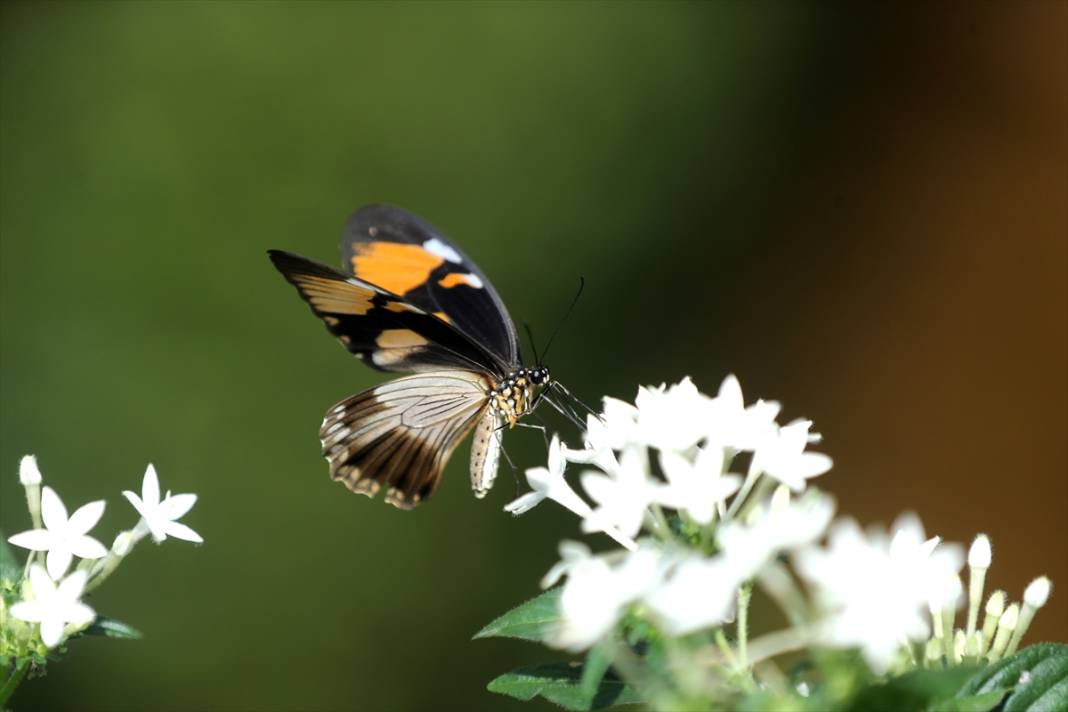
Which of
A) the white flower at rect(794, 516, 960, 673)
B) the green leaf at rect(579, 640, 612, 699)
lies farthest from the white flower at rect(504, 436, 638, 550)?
the white flower at rect(794, 516, 960, 673)

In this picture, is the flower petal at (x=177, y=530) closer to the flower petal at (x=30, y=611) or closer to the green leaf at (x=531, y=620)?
the flower petal at (x=30, y=611)

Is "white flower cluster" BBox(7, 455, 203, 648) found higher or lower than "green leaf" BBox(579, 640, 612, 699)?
higher

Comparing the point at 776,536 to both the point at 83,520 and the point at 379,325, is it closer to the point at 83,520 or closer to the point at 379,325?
the point at 83,520

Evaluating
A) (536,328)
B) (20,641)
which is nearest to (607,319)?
(536,328)

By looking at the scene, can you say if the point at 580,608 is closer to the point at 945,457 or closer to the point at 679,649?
the point at 679,649

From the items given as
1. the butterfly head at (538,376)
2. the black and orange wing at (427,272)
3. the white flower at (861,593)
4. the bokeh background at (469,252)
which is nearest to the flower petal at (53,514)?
the white flower at (861,593)

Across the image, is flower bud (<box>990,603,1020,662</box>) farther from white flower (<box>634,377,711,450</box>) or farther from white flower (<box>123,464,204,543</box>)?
white flower (<box>123,464,204,543</box>)

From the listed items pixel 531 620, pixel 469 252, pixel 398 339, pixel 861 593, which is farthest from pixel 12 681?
pixel 469 252
